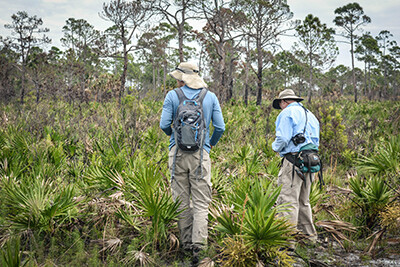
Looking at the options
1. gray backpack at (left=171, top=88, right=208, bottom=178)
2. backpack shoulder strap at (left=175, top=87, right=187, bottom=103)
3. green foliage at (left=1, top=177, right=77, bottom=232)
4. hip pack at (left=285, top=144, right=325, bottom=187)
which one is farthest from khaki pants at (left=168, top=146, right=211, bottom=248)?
green foliage at (left=1, top=177, right=77, bottom=232)

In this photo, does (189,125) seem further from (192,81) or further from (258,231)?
(258,231)

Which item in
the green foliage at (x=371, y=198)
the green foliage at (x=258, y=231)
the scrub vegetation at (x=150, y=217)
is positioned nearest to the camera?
the green foliage at (x=258, y=231)

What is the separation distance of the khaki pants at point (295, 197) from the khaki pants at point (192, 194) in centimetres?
98

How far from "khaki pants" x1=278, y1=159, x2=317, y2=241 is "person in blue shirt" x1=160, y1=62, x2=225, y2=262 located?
98 centimetres

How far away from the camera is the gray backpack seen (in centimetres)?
341

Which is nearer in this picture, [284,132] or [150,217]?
[284,132]

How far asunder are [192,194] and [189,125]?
0.87 metres

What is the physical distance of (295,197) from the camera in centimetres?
379

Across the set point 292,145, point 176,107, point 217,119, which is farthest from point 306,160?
point 176,107

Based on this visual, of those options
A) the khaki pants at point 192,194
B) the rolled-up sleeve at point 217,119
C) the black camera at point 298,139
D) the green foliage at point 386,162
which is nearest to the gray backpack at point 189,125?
Answer: the khaki pants at point 192,194

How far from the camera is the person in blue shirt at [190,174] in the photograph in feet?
11.7

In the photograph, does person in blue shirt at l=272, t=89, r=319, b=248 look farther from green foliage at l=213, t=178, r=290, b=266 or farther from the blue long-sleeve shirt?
the blue long-sleeve shirt

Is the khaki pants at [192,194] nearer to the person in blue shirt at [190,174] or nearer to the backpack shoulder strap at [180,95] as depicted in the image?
the person in blue shirt at [190,174]

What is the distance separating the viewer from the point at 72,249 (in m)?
3.71
